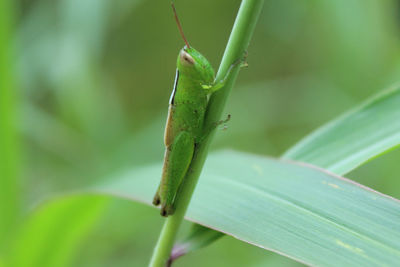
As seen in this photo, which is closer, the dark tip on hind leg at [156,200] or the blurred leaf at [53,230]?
the dark tip on hind leg at [156,200]

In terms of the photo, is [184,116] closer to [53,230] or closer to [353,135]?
[353,135]

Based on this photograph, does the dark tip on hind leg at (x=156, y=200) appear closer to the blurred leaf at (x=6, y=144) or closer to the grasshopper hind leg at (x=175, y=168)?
the grasshopper hind leg at (x=175, y=168)

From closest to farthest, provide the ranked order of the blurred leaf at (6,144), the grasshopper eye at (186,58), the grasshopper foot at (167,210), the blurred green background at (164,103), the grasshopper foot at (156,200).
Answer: the grasshopper foot at (167,210) → the grasshopper foot at (156,200) → the grasshopper eye at (186,58) → the blurred leaf at (6,144) → the blurred green background at (164,103)

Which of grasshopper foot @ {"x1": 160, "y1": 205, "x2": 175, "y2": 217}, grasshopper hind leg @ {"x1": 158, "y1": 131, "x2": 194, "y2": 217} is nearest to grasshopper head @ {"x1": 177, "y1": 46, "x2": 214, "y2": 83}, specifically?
grasshopper hind leg @ {"x1": 158, "y1": 131, "x2": 194, "y2": 217}

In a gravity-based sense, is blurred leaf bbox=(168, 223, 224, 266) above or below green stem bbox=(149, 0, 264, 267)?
below

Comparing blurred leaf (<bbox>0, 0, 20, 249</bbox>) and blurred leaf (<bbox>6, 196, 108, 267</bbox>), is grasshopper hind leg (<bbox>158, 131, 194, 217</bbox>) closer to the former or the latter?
blurred leaf (<bbox>6, 196, 108, 267</bbox>)

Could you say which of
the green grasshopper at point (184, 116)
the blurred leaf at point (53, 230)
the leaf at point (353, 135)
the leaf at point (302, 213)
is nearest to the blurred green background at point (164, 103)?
the blurred leaf at point (53, 230)

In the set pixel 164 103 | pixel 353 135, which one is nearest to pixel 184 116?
pixel 353 135
